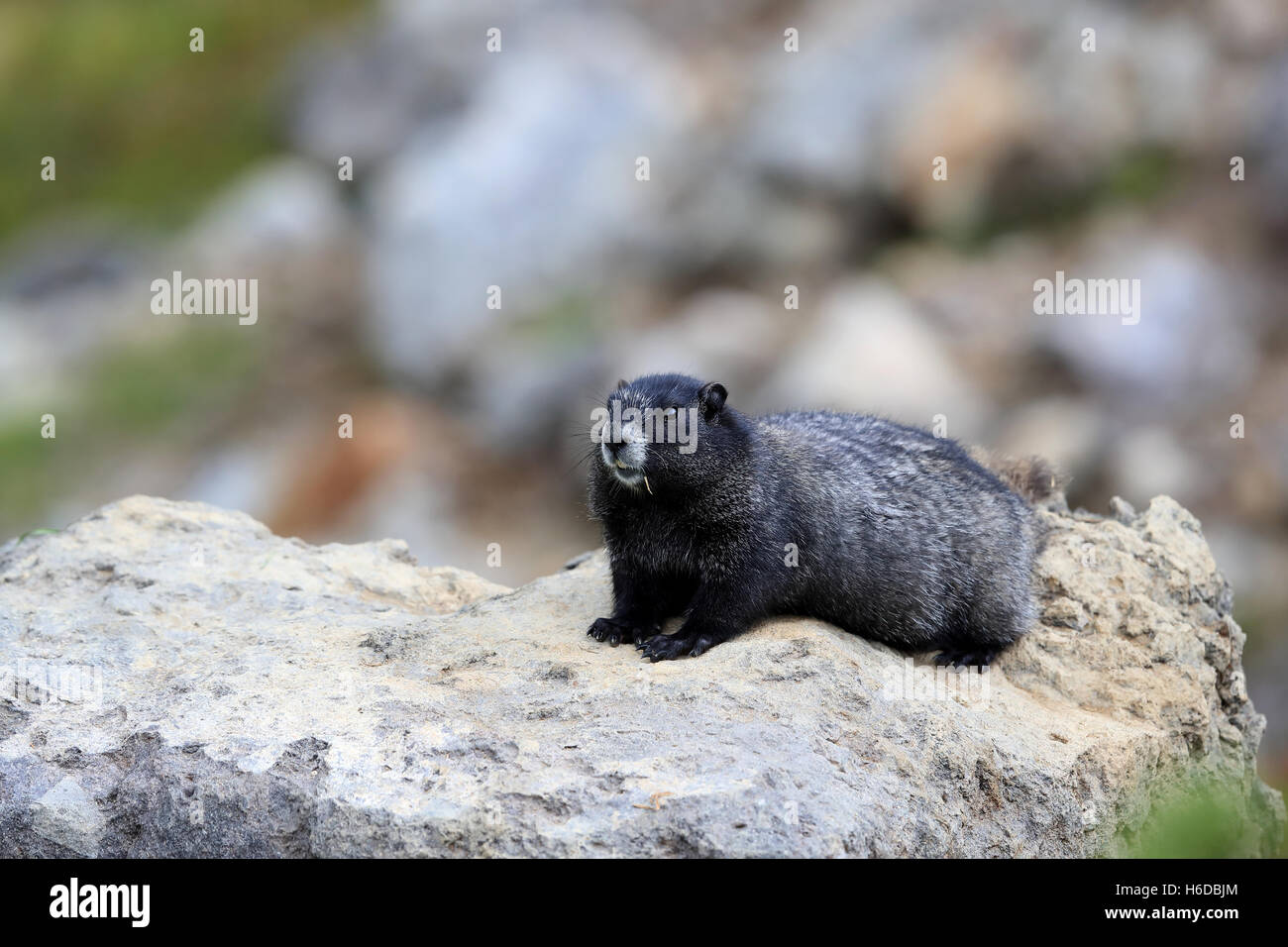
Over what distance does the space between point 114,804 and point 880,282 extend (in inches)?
744

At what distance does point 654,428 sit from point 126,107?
33.4 meters

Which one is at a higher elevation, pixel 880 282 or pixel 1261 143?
pixel 1261 143

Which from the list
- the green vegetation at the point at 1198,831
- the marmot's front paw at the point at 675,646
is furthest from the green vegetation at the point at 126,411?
the green vegetation at the point at 1198,831

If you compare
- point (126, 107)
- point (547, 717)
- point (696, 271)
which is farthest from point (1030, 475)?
point (126, 107)

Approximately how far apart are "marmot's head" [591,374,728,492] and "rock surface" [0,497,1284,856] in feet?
3.93

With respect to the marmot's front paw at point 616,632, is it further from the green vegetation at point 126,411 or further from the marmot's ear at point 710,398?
the green vegetation at point 126,411

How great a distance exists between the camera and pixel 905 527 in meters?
10.2

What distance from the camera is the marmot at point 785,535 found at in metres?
9.56

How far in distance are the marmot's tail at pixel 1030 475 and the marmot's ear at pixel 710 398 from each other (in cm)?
302

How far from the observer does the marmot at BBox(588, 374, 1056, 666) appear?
31.4 ft

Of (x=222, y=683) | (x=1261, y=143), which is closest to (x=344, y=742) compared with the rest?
(x=222, y=683)

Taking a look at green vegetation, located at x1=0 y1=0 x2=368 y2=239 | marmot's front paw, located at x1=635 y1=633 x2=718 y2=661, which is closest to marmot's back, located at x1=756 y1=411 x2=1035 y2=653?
marmot's front paw, located at x1=635 y1=633 x2=718 y2=661

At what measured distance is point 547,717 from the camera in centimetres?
805
